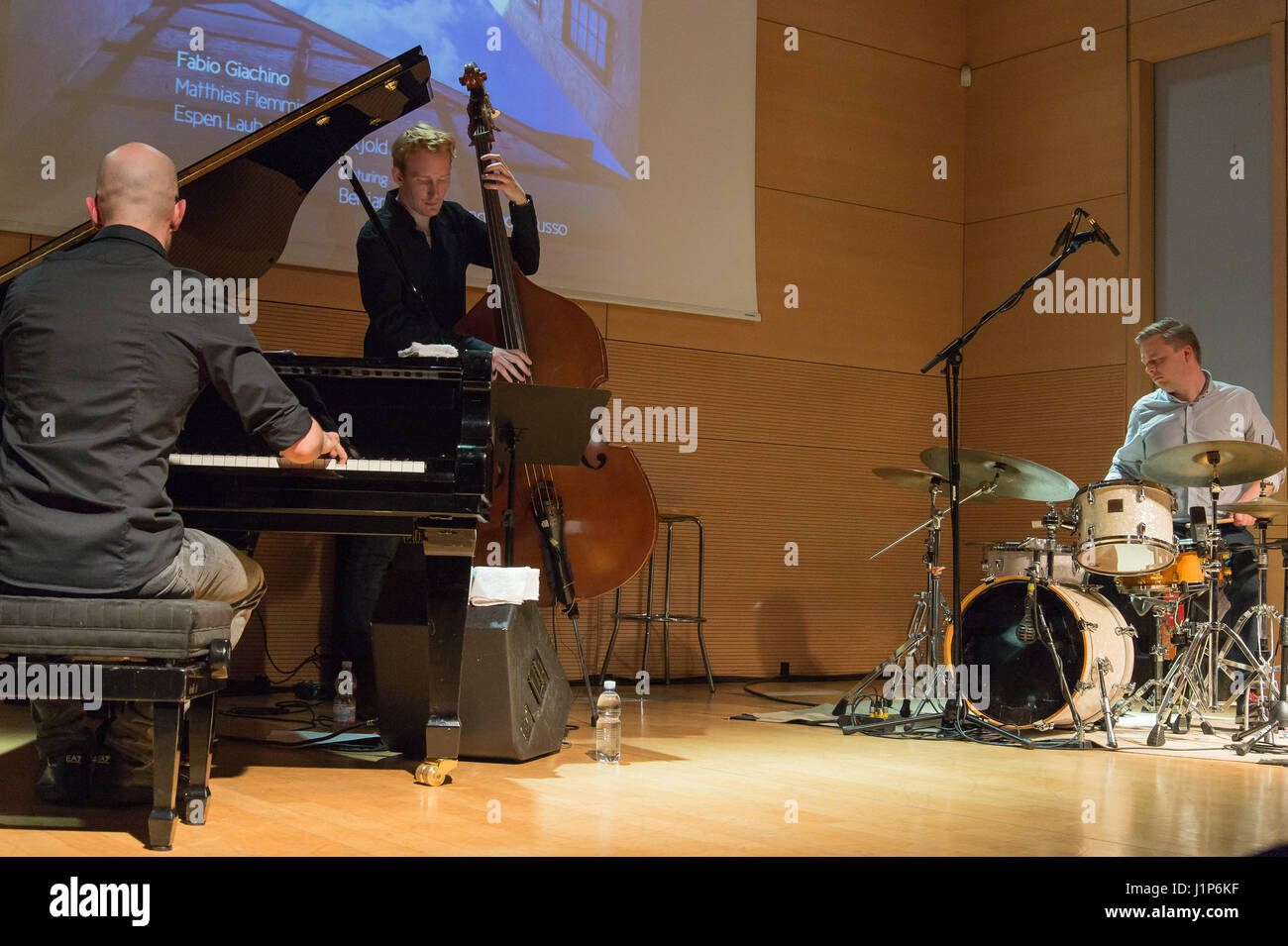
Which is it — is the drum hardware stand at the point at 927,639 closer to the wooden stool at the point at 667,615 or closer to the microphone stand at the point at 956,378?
the microphone stand at the point at 956,378

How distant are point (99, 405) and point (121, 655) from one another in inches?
19.1

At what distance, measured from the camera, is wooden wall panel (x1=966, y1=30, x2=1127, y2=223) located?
666 cm

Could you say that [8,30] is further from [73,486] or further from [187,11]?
[73,486]

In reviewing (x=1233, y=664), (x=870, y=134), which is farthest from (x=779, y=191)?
(x=1233, y=664)

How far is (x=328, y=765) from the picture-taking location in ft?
11.1

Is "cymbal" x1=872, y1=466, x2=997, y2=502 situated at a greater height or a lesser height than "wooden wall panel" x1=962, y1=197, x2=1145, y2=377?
lesser

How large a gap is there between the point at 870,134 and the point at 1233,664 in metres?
3.81

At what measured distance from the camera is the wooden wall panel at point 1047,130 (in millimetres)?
6660

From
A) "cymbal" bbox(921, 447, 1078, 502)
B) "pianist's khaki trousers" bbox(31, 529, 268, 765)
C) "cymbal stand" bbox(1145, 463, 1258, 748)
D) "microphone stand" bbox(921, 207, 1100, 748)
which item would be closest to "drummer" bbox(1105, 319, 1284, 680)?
"cymbal stand" bbox(1145, 463, 1258, 748)

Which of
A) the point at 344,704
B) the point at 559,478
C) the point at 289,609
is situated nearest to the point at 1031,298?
the point at 559,478

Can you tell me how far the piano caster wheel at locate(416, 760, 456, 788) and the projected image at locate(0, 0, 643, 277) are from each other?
2.92m

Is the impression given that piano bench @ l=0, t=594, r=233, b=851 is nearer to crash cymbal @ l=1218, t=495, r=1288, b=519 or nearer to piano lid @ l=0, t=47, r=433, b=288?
piano lid @ l=0, t=47, r=433, b=288

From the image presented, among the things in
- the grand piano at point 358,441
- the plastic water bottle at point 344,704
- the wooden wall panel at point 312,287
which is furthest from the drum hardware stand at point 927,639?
the wooden wall panel at point 312,287

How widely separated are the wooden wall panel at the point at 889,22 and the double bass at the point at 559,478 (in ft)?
10.8
